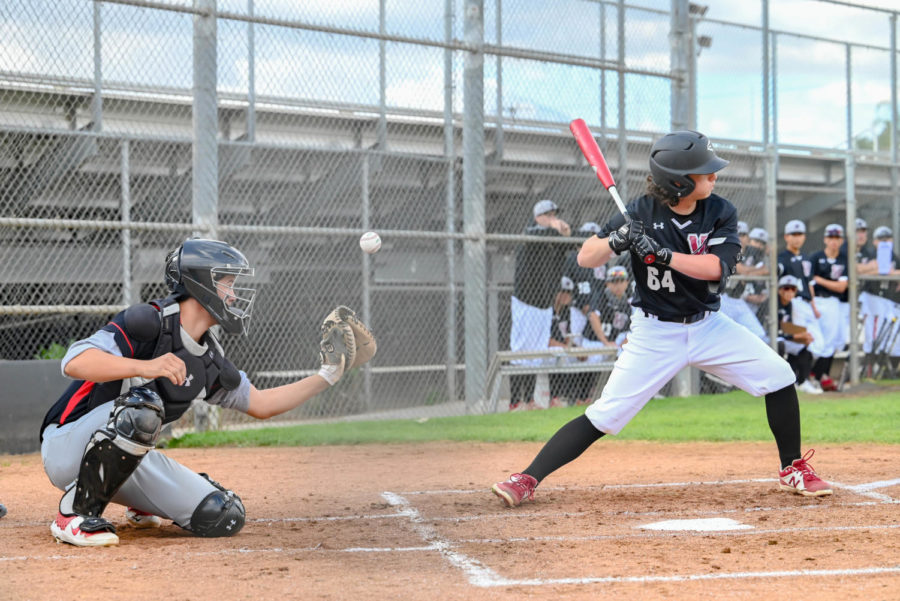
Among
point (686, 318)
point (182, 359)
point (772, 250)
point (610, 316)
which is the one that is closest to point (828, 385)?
point (772, 250)

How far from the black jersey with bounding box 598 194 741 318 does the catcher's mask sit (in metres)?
1.62

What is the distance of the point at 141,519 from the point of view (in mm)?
4285

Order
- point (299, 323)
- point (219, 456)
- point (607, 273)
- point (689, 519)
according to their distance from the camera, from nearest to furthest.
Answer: point (689, 519), point (219, 456), point (299, 323), point (607, 273)

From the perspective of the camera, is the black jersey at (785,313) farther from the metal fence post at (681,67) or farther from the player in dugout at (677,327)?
the player in dugout at (677,327)

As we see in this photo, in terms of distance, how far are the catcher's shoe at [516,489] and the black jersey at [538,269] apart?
16.2 ft

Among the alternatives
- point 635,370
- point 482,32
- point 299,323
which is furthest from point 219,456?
point 482,32

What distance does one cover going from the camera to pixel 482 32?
29.1ft

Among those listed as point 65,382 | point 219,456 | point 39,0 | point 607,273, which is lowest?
point 219,456

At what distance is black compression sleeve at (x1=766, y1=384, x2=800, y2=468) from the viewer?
15.3 feet

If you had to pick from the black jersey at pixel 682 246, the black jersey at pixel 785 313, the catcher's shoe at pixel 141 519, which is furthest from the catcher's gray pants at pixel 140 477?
the black jersey at pixel 785 313

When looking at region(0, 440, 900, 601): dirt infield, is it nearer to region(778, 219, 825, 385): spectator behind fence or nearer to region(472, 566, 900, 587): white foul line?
region(472, 566, 900, 587): white foul line

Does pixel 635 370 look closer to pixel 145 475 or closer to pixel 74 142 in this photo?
pixel 145 475

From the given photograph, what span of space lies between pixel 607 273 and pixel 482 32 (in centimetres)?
279

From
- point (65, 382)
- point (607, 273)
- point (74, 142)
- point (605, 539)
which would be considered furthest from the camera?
point (607, 273)
